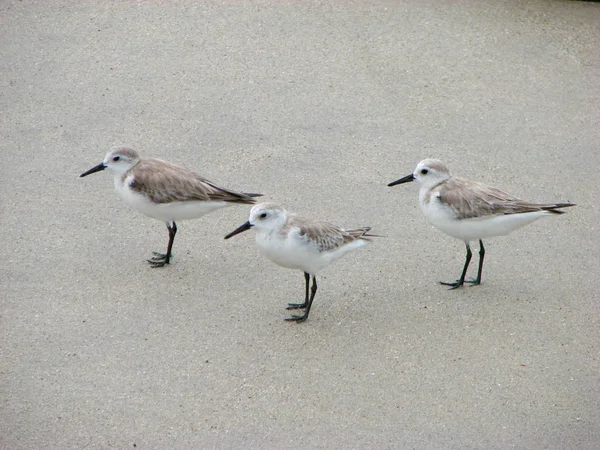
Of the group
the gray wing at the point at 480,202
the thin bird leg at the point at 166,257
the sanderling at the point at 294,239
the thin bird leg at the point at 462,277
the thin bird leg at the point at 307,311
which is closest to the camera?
the sanderling at the point at 294,239

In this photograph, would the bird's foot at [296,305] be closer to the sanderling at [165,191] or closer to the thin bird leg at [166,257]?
the sanderling at [165,191]

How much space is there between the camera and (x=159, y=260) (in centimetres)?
711

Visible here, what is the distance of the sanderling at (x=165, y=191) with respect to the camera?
6.84 meters

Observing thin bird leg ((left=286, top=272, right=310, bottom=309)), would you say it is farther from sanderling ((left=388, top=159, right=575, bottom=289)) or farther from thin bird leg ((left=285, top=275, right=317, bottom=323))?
sanderling ((left=388, top=159, right=575, bottom=289))

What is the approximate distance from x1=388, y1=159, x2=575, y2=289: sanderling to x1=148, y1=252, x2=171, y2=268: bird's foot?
220cm

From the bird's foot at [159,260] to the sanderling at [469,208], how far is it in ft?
7.21

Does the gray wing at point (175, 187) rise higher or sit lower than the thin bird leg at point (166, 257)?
higher

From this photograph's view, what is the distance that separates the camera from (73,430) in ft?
17.5

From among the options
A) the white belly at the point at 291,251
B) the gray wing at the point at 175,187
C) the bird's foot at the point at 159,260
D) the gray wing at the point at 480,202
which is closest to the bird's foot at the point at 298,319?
the white belly at the point at 291,251

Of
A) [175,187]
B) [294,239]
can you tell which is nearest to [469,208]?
[294,239]

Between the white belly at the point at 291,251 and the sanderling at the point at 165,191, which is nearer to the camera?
Answer: the white belly at the point at 291,251

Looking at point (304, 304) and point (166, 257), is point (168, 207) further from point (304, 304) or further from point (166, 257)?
point (304, 304)

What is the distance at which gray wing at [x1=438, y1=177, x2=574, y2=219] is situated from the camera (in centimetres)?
658

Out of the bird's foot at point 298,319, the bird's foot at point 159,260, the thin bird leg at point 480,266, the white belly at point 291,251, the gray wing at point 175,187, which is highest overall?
the gray wing at point 175,187
